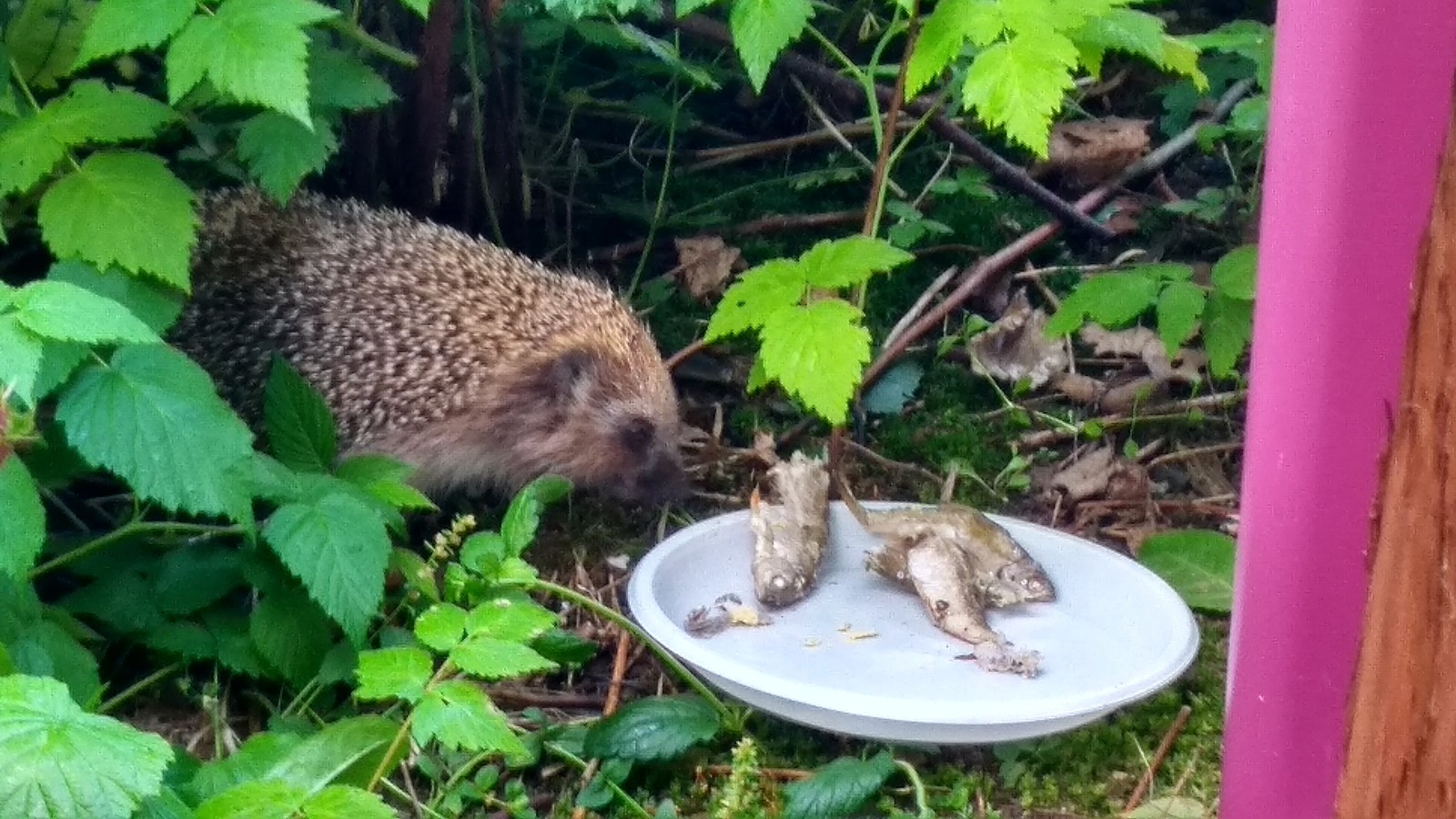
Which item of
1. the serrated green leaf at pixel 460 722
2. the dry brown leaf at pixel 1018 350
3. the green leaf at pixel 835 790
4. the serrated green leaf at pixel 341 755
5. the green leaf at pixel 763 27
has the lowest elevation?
the green leaf at pixel 835 790

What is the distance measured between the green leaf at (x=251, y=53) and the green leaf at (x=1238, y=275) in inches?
63.1

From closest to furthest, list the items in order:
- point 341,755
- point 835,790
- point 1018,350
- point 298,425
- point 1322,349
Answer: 1. point 1322,349
2. point 341,755
3. point 835,790
4. point 298,425
5. point 1018,350

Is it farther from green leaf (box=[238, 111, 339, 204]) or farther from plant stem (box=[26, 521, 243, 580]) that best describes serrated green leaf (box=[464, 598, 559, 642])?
green leaf (box=[238, 111, 339, 204])

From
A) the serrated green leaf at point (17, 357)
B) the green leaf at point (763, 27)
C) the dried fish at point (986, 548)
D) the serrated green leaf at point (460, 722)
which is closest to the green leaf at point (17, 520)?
the serrated green leaf at point (17, 357)

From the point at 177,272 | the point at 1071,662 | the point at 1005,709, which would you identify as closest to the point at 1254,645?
the point at 1005,709

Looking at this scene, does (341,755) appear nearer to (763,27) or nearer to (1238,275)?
(763,27)

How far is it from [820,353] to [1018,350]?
1343mm

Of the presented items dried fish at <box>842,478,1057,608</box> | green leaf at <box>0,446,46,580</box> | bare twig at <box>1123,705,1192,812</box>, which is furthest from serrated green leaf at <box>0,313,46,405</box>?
bare twig at <box>1123,705,1192,812</box>

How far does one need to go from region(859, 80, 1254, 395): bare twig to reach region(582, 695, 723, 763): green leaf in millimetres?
1029

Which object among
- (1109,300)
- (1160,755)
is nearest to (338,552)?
(1160,755)

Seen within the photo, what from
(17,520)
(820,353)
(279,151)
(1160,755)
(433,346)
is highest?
(279,151)

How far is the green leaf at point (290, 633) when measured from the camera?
214cm

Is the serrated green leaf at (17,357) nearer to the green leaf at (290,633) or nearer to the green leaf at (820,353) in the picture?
the green leaf at (290,633)

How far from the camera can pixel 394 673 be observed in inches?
66.5
